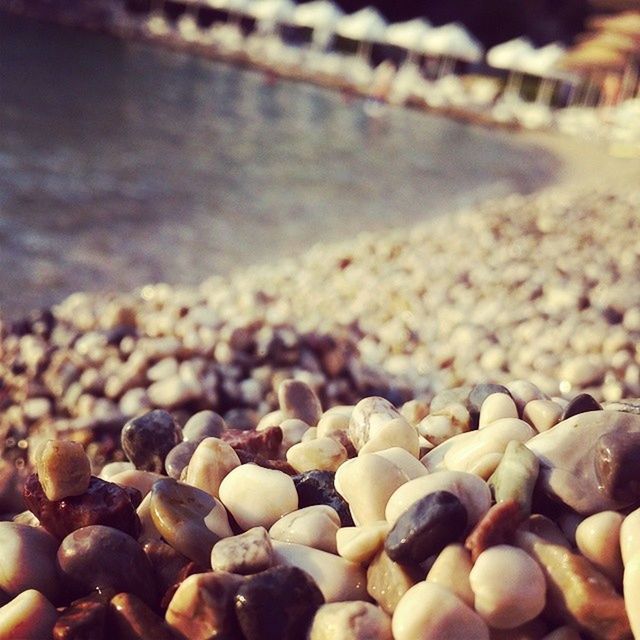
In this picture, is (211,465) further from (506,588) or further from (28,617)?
(506,588)

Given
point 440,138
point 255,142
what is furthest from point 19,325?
point 440,138

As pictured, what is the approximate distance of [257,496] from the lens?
4.18 ft

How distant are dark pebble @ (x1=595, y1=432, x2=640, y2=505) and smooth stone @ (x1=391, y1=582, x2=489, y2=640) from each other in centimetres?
28

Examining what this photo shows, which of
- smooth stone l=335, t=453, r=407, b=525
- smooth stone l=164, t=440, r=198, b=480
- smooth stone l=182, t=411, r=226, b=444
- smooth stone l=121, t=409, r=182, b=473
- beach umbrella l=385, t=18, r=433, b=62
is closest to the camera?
smooth stone l=335, t=453, r=407, b=525

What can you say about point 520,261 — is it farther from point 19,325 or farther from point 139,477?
point 139,477

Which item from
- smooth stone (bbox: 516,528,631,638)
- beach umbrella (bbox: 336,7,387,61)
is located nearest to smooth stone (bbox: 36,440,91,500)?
smooth stone (bbox: 516,528,631,638)

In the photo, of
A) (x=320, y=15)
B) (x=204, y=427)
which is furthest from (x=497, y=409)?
(x=320, y=15)

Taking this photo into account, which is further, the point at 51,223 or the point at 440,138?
the point at 440,138

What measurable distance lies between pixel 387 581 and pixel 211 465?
388 millimetres

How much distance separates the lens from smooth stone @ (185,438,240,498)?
1.35 meters

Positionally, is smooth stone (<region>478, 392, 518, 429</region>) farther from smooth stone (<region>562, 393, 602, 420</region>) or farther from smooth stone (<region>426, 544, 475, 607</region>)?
smooth stone (<region>426, 544, 475, 607</region>)

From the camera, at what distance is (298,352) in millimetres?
2902

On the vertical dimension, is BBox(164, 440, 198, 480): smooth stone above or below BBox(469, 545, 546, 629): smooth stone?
below

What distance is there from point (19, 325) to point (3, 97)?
1056 cm
